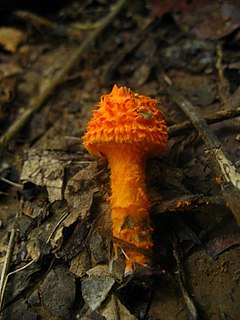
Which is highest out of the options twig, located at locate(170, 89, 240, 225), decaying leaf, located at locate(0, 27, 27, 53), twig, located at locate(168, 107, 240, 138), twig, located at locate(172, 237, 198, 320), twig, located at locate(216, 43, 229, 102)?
decaying leaf, located at locate(0, 27, 27, 53)

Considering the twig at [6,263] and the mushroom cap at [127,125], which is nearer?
the mushroom cap at [127,125]

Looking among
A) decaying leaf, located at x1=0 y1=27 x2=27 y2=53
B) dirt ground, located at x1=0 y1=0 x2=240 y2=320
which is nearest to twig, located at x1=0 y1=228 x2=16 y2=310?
dirt ground, located at x1=0 y1=0 x2=240 y2=320

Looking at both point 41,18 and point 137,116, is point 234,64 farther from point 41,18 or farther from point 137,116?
point 41,18

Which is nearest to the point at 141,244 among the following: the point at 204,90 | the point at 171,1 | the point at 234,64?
the point at 204,90

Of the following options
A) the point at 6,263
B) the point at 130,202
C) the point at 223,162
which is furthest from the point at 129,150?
the point at 6,263

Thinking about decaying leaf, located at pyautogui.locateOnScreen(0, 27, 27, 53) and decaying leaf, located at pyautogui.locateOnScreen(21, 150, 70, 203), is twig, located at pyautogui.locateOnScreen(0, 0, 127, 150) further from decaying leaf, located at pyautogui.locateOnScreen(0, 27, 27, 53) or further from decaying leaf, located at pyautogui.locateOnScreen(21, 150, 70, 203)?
decaying leaf, located at pyautogui.locateOnScreen(0, 27, 27, 53)

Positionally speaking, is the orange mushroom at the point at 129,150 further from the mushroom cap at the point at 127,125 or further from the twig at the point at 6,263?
the twig at the point at 6,263

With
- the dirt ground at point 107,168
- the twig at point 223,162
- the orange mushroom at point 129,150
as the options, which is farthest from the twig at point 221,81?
the orange mushroom at point 129,150
